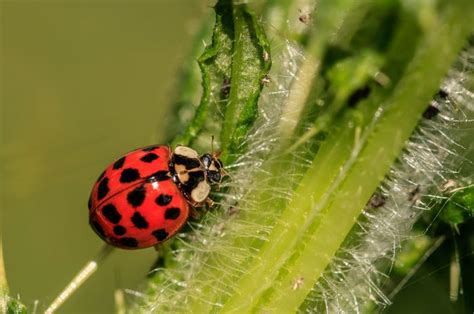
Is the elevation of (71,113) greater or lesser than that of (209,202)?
lesser

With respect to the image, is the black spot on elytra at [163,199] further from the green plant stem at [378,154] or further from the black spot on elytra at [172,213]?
the green plant stem at [378,154]

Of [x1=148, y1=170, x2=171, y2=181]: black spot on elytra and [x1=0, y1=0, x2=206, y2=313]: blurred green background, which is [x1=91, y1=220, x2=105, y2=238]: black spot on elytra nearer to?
[x1=148, y1=170, x2=171, y2=181]: black spot on elytra

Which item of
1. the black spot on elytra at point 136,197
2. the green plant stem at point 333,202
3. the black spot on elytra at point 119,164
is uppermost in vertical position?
the green plant stem at point 333,202

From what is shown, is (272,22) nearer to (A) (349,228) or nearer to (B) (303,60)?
(B) (303,60)

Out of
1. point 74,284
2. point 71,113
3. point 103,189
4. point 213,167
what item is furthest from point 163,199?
point 71,113

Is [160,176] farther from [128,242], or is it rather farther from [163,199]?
[128,242]

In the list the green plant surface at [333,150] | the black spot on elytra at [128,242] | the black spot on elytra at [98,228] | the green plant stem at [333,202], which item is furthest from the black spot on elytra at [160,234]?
the green plant stem at [333,202]

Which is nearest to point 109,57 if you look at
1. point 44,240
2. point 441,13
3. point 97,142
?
point 97,142
